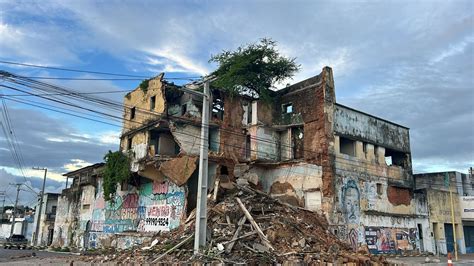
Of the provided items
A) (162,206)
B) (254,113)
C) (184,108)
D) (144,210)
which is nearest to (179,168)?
(162,206)

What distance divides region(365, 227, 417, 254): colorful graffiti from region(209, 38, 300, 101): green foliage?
12741 millimetres

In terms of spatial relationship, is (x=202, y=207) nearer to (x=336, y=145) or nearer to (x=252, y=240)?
(x=252, y=240)

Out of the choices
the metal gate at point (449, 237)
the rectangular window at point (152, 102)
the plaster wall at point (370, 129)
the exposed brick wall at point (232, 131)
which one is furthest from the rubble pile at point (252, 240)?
the metal gate at point (449, 237)

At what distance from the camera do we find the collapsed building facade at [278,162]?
2634 centimetres

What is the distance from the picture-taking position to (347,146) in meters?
30.0

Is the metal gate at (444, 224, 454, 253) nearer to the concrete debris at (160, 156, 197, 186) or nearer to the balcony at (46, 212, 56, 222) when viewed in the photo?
the concrete debris at (160, 156, 197, 186)

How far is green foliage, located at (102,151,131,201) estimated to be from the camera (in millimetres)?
28703

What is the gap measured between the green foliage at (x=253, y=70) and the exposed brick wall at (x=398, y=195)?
12108mm

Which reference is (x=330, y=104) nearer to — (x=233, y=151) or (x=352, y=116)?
(x=352, y=116)

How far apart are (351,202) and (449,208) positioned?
13.2 metres

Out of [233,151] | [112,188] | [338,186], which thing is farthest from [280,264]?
[112,188]

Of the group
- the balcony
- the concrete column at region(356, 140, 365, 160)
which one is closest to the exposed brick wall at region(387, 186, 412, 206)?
the concrete column at region(356, 140, 365, 160)

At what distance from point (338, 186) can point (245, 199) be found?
720 cm

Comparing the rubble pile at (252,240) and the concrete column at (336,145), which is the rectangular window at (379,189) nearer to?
the concrete column at (336,145)
